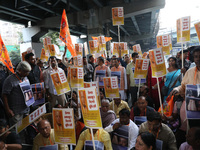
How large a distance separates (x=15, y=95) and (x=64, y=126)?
1.41m

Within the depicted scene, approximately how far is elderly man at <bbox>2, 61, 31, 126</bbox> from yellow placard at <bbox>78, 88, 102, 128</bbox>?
150 centimetres

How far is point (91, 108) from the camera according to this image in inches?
91.4

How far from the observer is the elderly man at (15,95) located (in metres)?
3.32

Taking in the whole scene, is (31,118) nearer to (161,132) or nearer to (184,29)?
(161,132)

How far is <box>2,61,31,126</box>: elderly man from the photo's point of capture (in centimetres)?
332

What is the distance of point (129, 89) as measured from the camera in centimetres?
565

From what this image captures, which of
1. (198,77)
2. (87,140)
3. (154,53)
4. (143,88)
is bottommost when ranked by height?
(87,140)

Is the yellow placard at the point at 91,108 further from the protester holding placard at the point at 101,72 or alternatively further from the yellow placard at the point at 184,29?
the protester holding placard at the point at 101,72

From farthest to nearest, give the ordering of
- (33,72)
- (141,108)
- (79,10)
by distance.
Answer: (79,10), (33,72), (141,108)

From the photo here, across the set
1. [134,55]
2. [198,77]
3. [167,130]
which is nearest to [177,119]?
[167,130]

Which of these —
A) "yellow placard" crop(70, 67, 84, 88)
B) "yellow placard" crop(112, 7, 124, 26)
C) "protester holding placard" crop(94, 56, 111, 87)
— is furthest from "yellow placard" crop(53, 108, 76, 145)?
"yellow placard" crop(112, 7, 124, 26)

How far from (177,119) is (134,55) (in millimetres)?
3011

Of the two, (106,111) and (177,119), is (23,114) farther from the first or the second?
(177,119)

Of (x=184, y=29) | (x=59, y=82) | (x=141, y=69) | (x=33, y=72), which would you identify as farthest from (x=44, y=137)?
(x=184, y=29)
